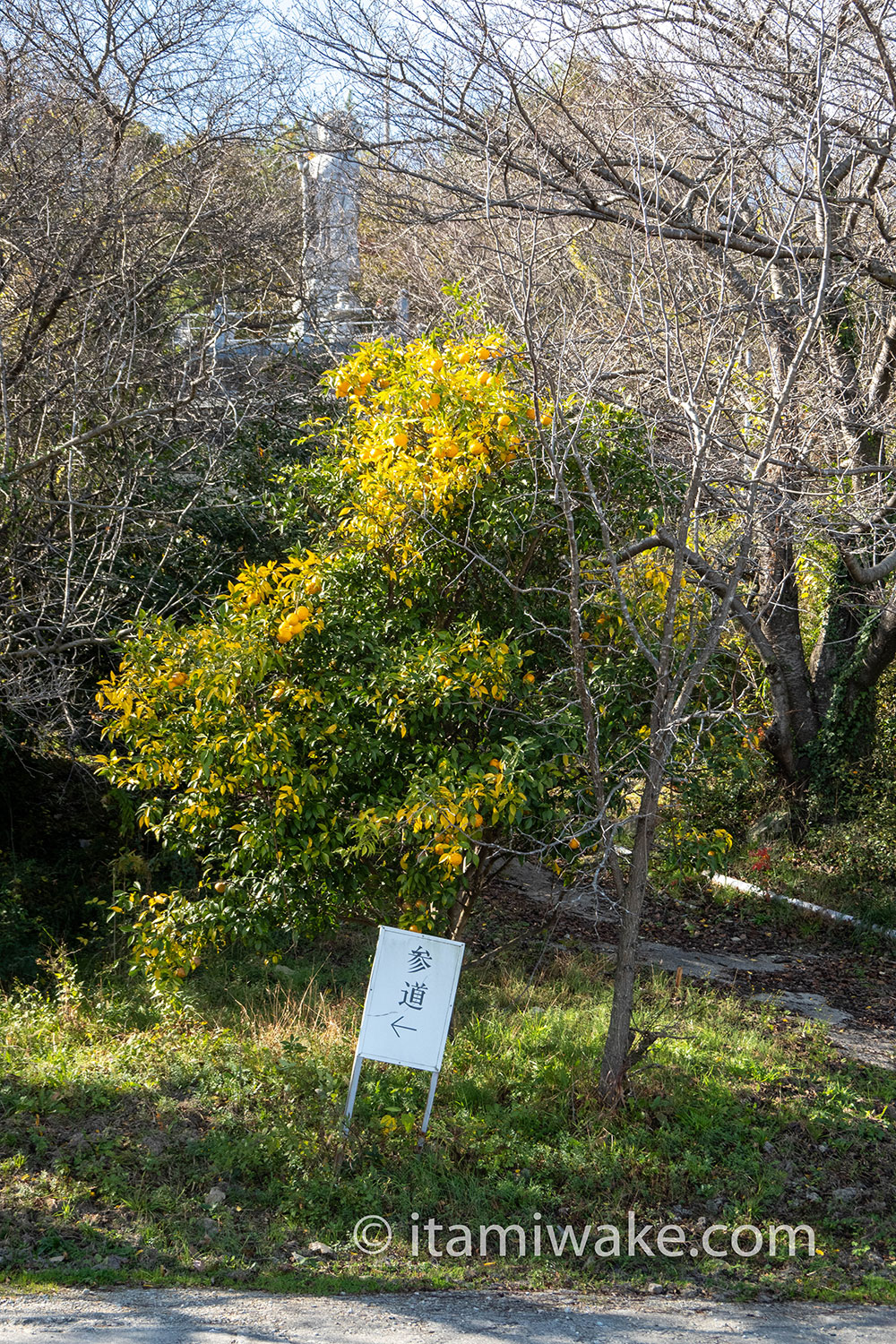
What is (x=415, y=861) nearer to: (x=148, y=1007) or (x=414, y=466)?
(x=414, y=466)

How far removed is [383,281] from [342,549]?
10905 mm

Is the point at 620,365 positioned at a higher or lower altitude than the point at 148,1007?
higher

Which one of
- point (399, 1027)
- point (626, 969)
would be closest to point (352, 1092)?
point (399, 1027)

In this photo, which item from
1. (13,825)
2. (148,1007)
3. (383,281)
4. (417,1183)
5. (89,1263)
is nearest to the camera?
(89,1263)

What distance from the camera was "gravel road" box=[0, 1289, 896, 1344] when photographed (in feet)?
12.6

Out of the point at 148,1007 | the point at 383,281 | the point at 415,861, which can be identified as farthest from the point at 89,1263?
the point at 383,281

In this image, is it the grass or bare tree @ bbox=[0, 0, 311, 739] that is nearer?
the grass

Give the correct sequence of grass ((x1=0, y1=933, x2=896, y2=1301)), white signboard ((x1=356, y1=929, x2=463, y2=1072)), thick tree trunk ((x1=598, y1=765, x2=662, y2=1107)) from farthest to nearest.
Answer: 1. thick tree trunk ((x1=598, y1=765, x2=662, y2=1107))
2. white signboard ((x1=356, y1=929, x2=463, y2=1072))
3. grass ((x1=0, y1=933, x2=896, y2=1301))

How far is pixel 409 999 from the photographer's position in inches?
203

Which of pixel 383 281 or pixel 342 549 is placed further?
pixel 383 281

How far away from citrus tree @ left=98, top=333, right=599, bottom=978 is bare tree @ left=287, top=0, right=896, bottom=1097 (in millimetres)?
289

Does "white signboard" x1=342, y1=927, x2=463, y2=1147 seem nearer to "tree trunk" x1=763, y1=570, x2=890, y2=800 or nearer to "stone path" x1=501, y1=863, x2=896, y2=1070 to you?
"stone path" x1=501, y1=863, x2=896, y2=1070

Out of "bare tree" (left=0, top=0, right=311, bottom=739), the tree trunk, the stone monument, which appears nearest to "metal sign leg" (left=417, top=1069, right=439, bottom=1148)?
"bare tree" (left=0, top=0, right=311, bottom=739)

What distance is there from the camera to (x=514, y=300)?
16.3ft
